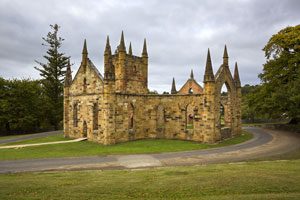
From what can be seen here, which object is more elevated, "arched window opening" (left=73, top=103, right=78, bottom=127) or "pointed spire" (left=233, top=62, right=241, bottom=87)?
"pointed spire" (left=233, top=62, right=241, bottom=87)

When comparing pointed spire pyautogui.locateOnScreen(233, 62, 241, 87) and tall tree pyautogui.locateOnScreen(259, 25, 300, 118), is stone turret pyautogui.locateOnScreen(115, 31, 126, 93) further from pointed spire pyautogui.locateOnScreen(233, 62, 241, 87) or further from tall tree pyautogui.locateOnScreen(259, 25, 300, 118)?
tall tree pyautogui.locateOnScreen(259, 25, 300, 118)

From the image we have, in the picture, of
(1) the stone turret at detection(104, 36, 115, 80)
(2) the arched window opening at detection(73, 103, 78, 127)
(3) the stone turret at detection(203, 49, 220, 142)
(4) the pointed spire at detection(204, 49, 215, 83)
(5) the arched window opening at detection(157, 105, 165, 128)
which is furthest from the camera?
(2) the arched window opening at detection(73, 103, 78, 127)

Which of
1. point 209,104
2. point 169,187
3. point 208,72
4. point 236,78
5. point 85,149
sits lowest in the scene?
point 85,149

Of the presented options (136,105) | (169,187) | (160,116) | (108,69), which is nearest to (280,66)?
(160,116)

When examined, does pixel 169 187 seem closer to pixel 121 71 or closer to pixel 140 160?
pixel 140 160

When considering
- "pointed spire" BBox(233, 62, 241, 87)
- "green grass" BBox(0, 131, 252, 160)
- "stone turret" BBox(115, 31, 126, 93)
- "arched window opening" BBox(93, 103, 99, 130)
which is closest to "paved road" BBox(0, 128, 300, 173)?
"green grass" BBox(0, 131, 252, 160)

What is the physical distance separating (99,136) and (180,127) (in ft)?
33.0

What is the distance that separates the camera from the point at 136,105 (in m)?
33.5

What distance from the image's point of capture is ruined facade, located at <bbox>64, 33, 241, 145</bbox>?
98.5ft

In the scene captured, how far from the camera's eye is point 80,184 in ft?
39.7

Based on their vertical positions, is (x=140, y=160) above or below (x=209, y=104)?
below

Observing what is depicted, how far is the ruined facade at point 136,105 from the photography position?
30031 millimetres

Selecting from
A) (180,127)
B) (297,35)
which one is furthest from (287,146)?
(297,35)

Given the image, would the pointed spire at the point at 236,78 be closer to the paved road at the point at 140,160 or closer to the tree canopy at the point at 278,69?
A: the tree canopy at the point at 278,69
